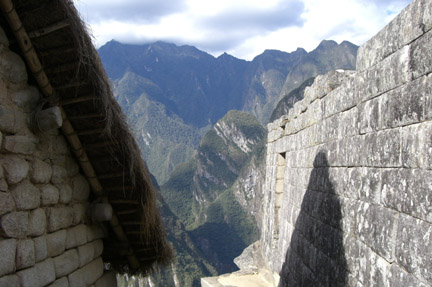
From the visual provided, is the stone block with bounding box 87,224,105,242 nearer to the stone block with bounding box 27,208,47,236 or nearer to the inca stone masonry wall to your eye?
the stone block with bounding box 27,208,47,236

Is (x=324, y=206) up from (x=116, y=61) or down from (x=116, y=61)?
down

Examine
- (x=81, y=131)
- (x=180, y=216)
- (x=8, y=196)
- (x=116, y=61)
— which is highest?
(x=116, y=61)

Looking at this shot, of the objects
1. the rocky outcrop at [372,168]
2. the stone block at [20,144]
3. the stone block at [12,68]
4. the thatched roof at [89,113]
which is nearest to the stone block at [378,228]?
the rocky outcrop at [372,168]

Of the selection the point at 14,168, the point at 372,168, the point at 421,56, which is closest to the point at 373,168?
the point at 372,168

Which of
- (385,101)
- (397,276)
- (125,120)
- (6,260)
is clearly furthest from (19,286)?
(385,101)

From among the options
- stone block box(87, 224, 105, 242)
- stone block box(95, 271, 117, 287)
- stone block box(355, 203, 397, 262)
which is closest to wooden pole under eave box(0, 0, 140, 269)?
stone block box(87, 224, 105, 242)

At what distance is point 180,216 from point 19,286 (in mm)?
86254

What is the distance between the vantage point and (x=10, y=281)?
2.60m

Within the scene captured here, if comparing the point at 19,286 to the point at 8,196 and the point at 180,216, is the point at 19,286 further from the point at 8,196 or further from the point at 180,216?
the point at 180,216

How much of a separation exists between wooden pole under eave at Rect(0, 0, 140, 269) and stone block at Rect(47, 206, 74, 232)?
14.5 inches

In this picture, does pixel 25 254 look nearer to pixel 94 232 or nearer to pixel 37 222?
pixel 37 222

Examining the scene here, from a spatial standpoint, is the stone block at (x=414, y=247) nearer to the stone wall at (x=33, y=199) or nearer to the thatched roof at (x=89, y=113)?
the thatched roof at (x=89, y=113)

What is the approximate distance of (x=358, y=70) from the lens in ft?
11.2

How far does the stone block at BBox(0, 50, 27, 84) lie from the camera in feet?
9.21
